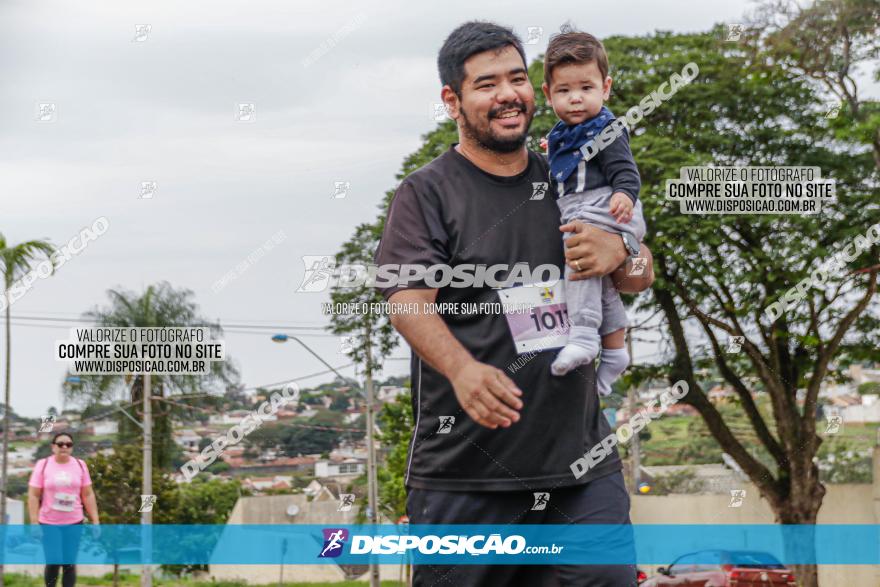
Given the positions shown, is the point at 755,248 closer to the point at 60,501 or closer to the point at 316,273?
the point at 316,273

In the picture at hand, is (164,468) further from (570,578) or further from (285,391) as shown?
(570,578)

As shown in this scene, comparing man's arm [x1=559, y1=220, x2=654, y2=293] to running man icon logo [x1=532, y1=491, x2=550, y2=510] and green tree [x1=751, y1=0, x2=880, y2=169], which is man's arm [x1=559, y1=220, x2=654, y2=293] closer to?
running man icon logo [x1=532, y1=491, x2=550, y2=510]

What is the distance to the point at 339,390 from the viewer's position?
2098 centimetres

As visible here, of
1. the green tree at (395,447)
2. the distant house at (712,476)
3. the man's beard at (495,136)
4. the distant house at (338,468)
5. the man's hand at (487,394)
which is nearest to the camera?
the man's hand at (487,394)

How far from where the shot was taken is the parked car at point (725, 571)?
16.1 metres

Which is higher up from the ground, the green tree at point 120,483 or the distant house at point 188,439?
the distant house at point 188,439

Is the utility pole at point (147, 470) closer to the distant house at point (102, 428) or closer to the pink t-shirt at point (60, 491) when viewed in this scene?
the distant house at point (102, 428)

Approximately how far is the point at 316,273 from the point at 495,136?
1017cm

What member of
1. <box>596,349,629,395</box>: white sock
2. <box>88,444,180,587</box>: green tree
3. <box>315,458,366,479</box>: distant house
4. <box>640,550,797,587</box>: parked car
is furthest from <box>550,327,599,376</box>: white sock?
<box>88,444,180,587</box>: green tree

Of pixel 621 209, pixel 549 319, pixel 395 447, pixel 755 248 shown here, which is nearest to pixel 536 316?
pixel 549 319

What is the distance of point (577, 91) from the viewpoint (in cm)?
364

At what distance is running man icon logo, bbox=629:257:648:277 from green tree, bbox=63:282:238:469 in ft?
49.0

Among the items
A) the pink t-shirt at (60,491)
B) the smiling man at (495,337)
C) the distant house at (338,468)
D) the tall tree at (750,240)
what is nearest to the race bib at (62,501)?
the pink t-shirt at (60,491)

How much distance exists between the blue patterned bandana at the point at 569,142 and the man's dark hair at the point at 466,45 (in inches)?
13.5
